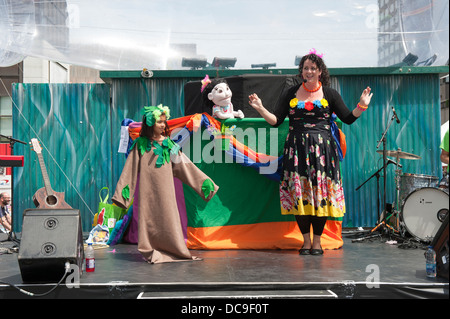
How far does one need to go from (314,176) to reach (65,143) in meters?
4.38

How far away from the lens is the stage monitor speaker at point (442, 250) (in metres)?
3.34

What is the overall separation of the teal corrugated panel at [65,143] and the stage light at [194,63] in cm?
141

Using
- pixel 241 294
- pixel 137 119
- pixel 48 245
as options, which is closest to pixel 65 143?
pixel 137 119

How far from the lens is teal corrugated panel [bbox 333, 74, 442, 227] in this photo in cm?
727

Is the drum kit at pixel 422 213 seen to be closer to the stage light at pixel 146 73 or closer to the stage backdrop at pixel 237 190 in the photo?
the stage backdrop at pixel 237 190

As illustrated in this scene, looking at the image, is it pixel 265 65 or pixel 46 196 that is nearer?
pixel 46 196

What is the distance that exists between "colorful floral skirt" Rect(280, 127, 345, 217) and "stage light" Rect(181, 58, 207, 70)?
3.19m

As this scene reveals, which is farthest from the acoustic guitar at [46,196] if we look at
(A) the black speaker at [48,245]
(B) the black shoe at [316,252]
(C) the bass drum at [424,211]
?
(C) the bass drum at [424,211]

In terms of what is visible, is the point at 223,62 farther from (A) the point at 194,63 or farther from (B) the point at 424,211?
(B) the point at 424,211

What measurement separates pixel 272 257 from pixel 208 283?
135 cm

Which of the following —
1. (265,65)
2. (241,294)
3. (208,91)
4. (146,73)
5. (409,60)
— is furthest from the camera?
(265,65)

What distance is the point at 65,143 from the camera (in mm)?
7504
